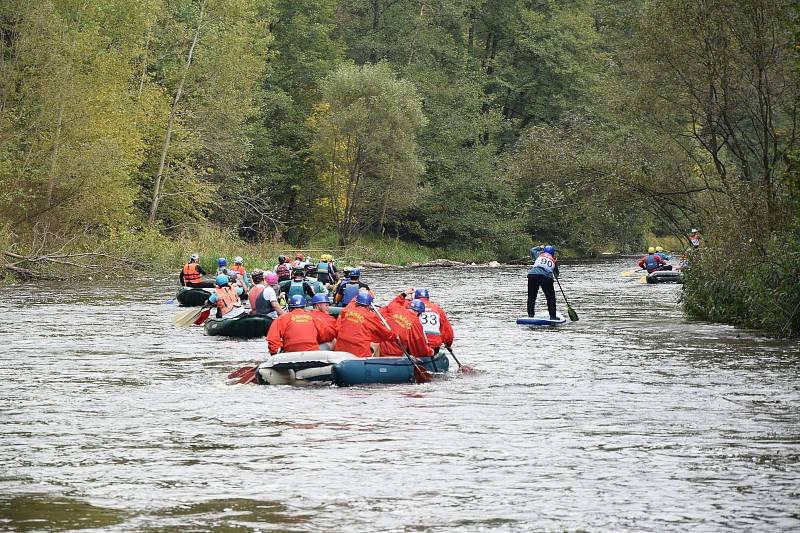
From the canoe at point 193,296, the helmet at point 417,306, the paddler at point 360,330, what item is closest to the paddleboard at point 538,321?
the canoe at point 193,296

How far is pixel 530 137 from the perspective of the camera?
238ft

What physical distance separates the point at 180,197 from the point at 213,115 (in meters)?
4.38

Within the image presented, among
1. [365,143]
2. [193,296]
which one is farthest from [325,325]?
[365,143]

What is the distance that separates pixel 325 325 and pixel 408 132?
159 feet

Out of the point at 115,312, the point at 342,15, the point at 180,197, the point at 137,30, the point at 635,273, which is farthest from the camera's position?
the point at 342,15

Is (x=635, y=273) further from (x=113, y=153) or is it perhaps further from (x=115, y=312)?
(x=115, y=312)

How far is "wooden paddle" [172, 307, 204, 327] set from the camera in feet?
96.8

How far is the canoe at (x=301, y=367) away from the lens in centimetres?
1792

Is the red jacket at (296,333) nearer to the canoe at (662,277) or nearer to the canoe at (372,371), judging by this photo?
the canoe at (372,371)

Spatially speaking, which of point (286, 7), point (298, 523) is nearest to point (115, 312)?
point (298, 523)

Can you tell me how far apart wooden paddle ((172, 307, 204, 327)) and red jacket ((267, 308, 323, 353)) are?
11409 millimetres

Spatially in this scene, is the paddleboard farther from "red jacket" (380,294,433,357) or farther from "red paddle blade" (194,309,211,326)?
"red jacket" (380,294,433,357)

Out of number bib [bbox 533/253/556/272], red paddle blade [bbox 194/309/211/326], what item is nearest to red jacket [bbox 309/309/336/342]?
number bib [bbox 533/253/556/272]

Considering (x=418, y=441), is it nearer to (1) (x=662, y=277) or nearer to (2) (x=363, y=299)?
(2) (x=363, y=299)
